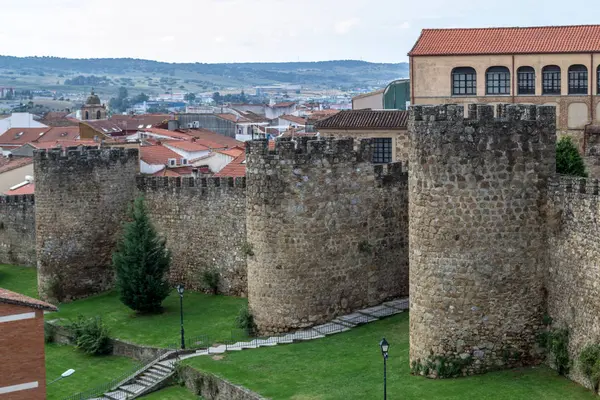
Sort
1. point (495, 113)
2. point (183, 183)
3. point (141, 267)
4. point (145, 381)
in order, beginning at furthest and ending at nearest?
point (183, 183), point (141, 267), point (145, 381), point (495, 113)

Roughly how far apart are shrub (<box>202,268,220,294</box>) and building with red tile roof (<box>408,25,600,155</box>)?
13913mm

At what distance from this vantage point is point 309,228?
2861cm

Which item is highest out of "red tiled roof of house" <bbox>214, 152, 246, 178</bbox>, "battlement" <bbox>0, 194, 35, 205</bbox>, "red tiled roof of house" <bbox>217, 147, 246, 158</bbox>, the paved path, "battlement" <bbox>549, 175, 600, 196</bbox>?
"battlement" <bbox>549, 175, 600, 196</bbox>

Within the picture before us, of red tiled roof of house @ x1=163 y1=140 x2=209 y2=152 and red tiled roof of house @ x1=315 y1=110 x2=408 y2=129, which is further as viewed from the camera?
red tiled roof of house @ x1=163 y1=140 x2=209 y2=152

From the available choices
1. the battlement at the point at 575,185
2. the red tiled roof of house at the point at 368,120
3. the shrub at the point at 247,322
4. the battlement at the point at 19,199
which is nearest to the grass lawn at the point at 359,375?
the shrub at the point at 247,322

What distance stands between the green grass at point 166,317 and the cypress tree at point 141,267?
1.68 feet

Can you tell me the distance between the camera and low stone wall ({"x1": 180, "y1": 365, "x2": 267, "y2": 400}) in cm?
2464

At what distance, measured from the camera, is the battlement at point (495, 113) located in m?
22.4

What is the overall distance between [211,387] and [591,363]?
9157 millimetres

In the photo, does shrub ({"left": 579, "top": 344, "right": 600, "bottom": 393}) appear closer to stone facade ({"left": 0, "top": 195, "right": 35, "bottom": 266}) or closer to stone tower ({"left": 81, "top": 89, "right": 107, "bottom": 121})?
stone facade ({"left": 0, "top": 195, "right": 35, "bottom": 266})

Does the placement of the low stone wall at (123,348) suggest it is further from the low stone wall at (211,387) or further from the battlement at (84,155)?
the battlement at (84,155)

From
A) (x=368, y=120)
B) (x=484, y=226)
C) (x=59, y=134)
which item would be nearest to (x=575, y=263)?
(x=484, y=226)

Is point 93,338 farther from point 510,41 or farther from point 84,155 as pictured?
point 510,41

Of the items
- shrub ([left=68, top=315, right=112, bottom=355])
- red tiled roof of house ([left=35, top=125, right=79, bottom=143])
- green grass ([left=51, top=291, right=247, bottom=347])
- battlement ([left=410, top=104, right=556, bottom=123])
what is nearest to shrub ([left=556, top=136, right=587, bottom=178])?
battlement ([left=410, top=104, right=556, bottom=123])
